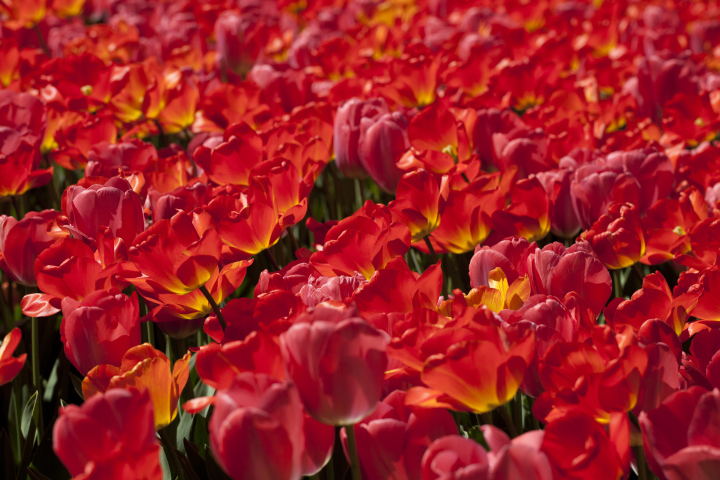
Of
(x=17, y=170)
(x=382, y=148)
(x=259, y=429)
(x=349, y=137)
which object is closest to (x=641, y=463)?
(x=259, y=429)

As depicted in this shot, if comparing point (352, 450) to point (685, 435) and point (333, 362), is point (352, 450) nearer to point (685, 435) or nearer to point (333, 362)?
point (333, 362)

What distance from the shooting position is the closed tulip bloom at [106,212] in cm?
135

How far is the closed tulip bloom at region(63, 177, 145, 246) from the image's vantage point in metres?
1.35

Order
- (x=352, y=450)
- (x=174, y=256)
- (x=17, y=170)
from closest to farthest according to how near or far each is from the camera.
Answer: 1. (x=352, y=450)
2. (x=174, y=256)
3. (x=17, y=170)

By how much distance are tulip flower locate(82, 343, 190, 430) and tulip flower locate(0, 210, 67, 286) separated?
0.47 m

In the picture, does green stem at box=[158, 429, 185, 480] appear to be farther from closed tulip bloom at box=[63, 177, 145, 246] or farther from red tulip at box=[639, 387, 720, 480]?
red tulip at box=[639, 387, 720, 480]

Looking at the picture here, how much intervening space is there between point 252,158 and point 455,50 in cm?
169

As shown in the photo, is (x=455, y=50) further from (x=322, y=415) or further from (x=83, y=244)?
(x=322, y=415)

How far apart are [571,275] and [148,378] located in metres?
0.64

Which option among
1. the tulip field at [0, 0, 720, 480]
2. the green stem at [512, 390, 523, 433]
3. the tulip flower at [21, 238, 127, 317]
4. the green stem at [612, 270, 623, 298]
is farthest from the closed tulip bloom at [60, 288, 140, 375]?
the green stem at [612, 270, 623, 298]

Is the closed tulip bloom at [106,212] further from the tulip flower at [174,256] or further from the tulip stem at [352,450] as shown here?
the tulip stem at [352,450]

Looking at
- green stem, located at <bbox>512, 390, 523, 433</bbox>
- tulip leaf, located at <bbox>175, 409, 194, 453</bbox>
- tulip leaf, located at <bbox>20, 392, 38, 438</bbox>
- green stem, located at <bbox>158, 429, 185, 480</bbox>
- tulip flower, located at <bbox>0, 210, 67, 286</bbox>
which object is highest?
tulip flower, located at <bbox>0, 210, 67, 286</bbox>

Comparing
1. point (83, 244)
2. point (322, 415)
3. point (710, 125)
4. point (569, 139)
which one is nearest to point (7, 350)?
point (83, 244)

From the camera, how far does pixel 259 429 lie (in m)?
0.76
